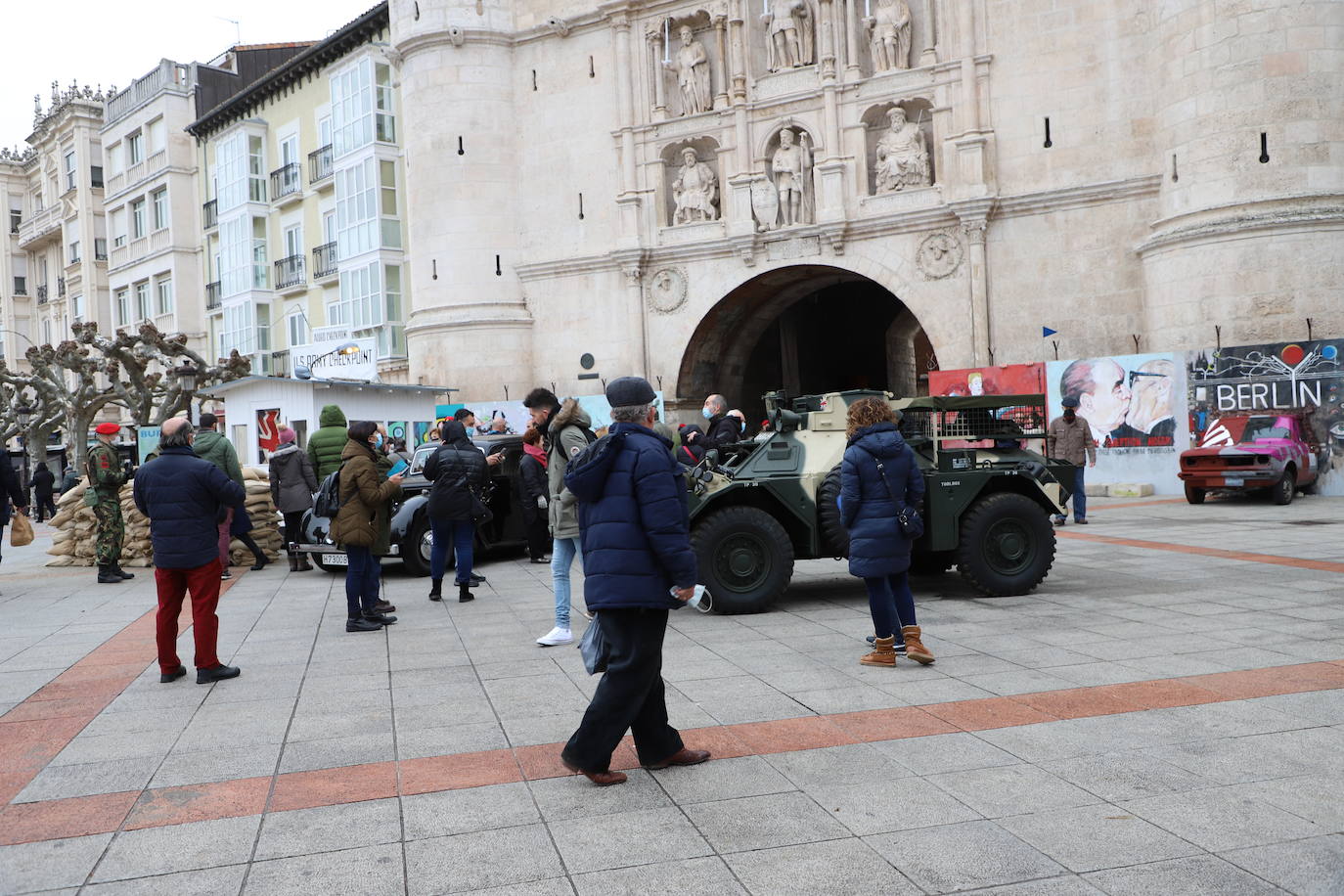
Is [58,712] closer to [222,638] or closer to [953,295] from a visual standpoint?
[222,638]

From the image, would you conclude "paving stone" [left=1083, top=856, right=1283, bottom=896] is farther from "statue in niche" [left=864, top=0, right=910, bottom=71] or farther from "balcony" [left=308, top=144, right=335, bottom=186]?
"balcony" [left=308, top=144, right=335, bottom=186]

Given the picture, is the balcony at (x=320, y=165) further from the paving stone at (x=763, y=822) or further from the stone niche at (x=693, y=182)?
the paving stone at (x=763, y=822)

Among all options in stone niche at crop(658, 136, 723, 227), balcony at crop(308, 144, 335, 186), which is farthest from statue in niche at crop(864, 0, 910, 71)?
balcony at crop(308, 144, 335, 186)

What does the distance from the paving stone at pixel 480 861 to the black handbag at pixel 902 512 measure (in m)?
3.17

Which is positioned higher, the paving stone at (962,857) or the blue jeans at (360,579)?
the blue jeans at (360,579)

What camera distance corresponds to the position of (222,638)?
828 centimetres

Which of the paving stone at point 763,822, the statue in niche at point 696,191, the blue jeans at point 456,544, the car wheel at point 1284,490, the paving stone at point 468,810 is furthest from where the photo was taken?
the statue in niche at point 696,191

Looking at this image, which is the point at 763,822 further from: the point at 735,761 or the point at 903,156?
the point at 903,156

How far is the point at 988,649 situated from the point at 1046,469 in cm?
283

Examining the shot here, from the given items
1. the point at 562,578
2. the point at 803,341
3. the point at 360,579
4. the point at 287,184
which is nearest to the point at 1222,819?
the point at 562,578

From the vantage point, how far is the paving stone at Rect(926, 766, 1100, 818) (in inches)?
159

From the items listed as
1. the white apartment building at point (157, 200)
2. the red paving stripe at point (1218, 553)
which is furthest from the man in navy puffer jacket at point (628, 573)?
the white apartment building at point (157, 200)

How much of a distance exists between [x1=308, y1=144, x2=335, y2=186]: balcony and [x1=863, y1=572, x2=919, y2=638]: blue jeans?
3069 centimetres

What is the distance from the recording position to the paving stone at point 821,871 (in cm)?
340
